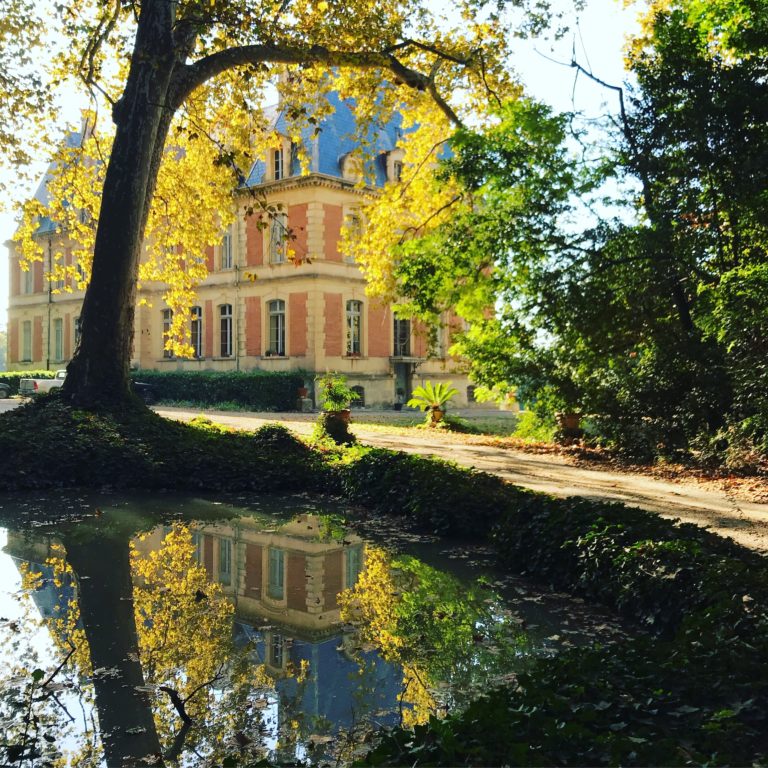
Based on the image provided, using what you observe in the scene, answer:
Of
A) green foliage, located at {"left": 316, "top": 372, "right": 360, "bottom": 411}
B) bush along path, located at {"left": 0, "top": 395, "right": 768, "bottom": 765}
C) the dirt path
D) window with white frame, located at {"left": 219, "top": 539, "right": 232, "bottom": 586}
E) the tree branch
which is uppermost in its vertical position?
the tree branch

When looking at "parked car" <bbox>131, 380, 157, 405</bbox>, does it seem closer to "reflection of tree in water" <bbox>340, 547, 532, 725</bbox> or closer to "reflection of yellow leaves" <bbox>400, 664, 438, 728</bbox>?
"reflection of tree in water" <bbox>340, 547, 532, 725</bbox>

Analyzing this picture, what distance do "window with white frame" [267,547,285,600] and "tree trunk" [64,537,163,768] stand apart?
1.05 m

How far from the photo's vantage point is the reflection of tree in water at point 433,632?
13.4 feet

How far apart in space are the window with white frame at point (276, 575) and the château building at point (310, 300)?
17985 millimetres

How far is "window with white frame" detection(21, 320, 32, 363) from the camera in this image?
38.8 metres

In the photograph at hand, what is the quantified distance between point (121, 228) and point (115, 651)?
32.1ft

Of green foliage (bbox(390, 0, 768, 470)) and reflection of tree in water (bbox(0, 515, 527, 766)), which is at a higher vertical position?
green foliage (bbox(390, 0, 768, 470))

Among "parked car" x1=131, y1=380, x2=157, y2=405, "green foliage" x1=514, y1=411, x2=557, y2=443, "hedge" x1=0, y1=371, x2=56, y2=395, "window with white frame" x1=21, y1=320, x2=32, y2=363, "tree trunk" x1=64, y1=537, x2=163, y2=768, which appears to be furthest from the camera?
"window with white frame" x1=21, y1=320, x2=32, y2=363

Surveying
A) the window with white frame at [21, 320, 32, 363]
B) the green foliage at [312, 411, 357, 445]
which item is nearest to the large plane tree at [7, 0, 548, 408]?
the green foliage at [312, 411, 357, 445]

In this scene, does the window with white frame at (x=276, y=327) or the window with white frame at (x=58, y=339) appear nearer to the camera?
the window with white frame at (x=276, y=327)

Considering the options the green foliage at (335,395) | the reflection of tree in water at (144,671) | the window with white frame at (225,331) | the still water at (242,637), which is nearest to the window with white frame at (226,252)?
the window with white frame at (225,331)

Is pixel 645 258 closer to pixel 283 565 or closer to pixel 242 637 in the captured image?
pixel 283 565

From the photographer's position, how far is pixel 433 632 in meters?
5.04

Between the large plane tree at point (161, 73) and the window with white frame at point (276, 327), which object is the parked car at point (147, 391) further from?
the large plane tree at point (161, 73)
